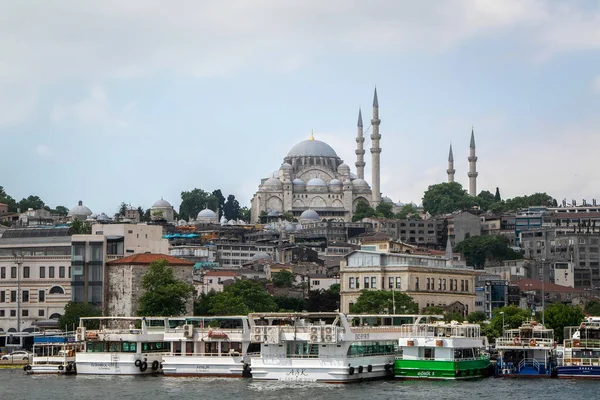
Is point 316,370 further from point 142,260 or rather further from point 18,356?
point 142,260

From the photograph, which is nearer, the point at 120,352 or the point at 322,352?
the point at 322,352

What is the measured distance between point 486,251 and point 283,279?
3725 cm

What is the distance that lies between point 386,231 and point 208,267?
4497 cm

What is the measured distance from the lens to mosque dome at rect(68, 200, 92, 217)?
191875mm

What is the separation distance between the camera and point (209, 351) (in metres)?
67.9

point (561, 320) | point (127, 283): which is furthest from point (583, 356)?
point (127, 283)

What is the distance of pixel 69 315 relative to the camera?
8850cm

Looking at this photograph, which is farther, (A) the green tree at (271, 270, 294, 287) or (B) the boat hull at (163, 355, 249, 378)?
(A) the green tree at (271, 270, 294, 287)

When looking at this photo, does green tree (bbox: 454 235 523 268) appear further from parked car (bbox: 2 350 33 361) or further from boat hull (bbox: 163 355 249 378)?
boat hull (bbox: 163 355 249 378)

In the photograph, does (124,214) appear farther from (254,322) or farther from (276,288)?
(254,322)

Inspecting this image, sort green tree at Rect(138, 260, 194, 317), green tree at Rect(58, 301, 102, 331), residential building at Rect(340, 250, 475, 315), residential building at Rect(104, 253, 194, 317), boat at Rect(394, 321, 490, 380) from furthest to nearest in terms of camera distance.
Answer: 1. residential building at Rect(340, 250, 475, 315)
2. residential building at Rect(104, 253, 194, 317)
3. green tree at Rect(58, 301, 102, 331)
4. green tree at Rect(138, 260, 194, 317)
5. boat at Rect(394, 321, 490, 380)

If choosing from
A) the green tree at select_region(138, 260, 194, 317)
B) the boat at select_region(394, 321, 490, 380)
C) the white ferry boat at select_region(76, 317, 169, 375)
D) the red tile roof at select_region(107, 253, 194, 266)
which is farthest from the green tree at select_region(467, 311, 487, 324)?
the white ferry boat at select_region(76, 317, 169, 375)

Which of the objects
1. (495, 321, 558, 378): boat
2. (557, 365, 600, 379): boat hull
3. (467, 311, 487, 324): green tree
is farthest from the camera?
(467, 311, 487, 324): green tree

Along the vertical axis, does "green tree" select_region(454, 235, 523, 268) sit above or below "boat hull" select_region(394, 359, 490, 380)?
above
